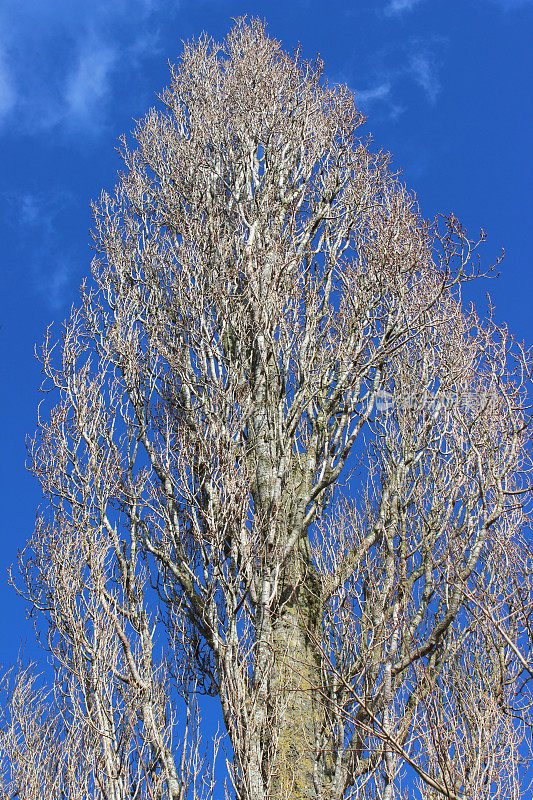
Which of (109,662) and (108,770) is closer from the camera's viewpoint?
(108,770)

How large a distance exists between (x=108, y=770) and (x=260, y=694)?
1373mm

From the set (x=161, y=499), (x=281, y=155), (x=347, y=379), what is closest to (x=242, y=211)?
(x=281, y=155)

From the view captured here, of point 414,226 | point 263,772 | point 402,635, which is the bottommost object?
point 263,772

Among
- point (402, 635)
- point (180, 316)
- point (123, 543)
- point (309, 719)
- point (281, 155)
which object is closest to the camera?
point (309, 719)

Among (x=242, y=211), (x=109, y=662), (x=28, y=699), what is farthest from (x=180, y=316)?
(x=28, y=699)

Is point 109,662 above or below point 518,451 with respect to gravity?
below

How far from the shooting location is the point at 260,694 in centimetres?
600

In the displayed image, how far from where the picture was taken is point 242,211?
9703 mm

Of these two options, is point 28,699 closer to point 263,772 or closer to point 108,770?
point 108,770

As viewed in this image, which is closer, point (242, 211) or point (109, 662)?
point (109, 662)

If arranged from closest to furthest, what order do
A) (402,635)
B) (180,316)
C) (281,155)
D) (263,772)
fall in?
(263,772) → (402,635) → (180,316) → (281,155)

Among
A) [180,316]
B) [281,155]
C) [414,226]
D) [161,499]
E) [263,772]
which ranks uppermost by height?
[281,155]

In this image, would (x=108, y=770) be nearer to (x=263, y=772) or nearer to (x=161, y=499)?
(x=263, y=772)

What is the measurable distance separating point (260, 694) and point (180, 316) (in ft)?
15.4
